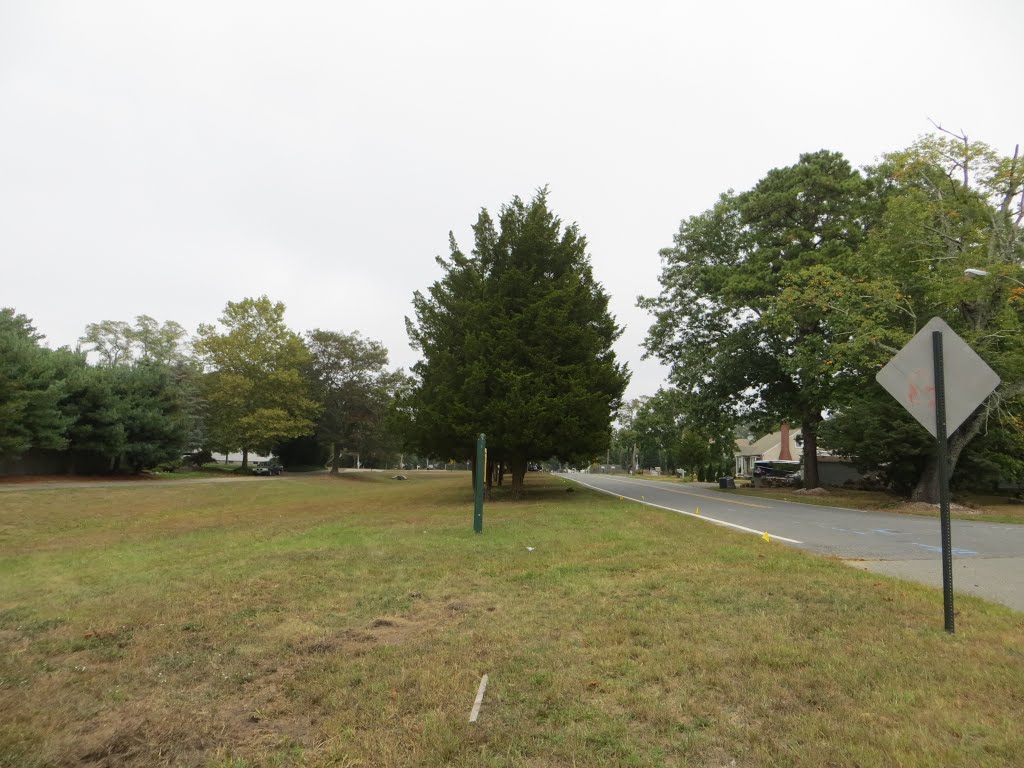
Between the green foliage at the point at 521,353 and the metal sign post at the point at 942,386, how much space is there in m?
13.2

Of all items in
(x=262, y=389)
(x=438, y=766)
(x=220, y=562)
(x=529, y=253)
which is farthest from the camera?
(x=262, y=389)

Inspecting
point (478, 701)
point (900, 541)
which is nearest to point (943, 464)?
point (478, 701)

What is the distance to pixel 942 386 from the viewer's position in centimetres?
509

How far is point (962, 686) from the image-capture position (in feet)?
12.1

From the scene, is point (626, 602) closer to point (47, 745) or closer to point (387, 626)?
point (387, 626)

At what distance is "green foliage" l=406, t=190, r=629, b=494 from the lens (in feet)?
61.9

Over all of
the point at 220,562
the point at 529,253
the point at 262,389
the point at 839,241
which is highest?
the point at 839,241

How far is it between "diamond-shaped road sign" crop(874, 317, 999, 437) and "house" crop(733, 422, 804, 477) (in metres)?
60.7

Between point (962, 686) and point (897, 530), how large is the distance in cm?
1096

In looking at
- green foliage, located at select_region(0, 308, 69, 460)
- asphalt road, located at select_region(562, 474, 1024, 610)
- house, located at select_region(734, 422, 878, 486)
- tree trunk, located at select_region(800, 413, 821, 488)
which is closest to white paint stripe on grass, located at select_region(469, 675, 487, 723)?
asphalt road, located at select_region(562, 474, 1024, 610)

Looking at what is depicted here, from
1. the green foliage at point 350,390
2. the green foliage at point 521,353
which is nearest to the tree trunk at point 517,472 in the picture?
the green foliage at point 521,353

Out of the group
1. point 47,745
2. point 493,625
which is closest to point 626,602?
point 493,625

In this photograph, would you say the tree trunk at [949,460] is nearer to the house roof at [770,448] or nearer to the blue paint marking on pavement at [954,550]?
the blue paint marking on pavement at [954,550]

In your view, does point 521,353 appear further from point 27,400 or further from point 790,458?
point 790,458
